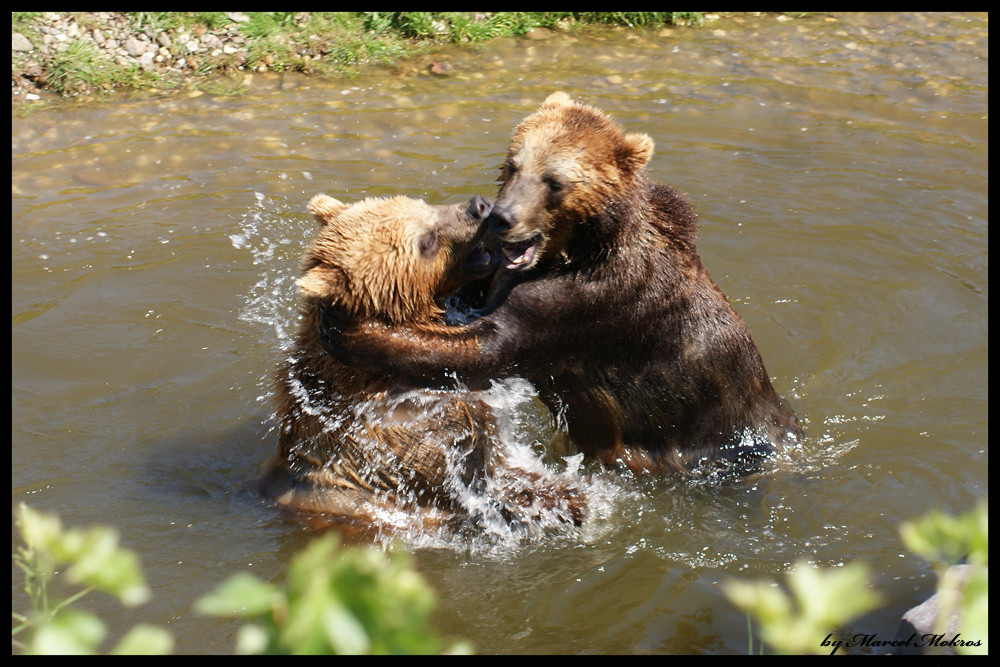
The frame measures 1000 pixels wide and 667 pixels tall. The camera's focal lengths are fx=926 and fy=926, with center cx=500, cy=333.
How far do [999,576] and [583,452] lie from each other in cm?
273

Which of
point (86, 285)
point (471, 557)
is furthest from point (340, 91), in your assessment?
point (471, 557)

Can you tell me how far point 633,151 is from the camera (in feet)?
14.4

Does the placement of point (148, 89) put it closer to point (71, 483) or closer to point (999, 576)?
point (71, 483)

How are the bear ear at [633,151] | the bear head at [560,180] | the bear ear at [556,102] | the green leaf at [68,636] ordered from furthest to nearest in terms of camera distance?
1. the bear ear at [556,102]
2. the bear ear at [633,151]
3. the bear head at [560,180]
4. the green leaf at [68,636]

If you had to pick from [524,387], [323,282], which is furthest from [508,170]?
[524,387]

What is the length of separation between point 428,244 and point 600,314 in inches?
35.4

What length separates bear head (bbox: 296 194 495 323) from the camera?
4336 mm

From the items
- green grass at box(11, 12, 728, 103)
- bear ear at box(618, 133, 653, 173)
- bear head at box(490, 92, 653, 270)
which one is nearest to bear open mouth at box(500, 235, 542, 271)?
bear head at box(490, 92, 653, 270)

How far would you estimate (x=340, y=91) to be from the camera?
10336 millimetres

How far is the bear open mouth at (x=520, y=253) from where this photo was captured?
14.3 ft

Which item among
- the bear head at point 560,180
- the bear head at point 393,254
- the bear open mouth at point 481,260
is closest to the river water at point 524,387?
the bear head at point 393,254

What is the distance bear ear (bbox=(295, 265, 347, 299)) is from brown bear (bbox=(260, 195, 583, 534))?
10 mm

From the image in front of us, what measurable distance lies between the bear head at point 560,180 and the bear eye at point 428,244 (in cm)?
35

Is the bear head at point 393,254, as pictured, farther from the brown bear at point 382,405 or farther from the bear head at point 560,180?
the bear head at point 560,180
